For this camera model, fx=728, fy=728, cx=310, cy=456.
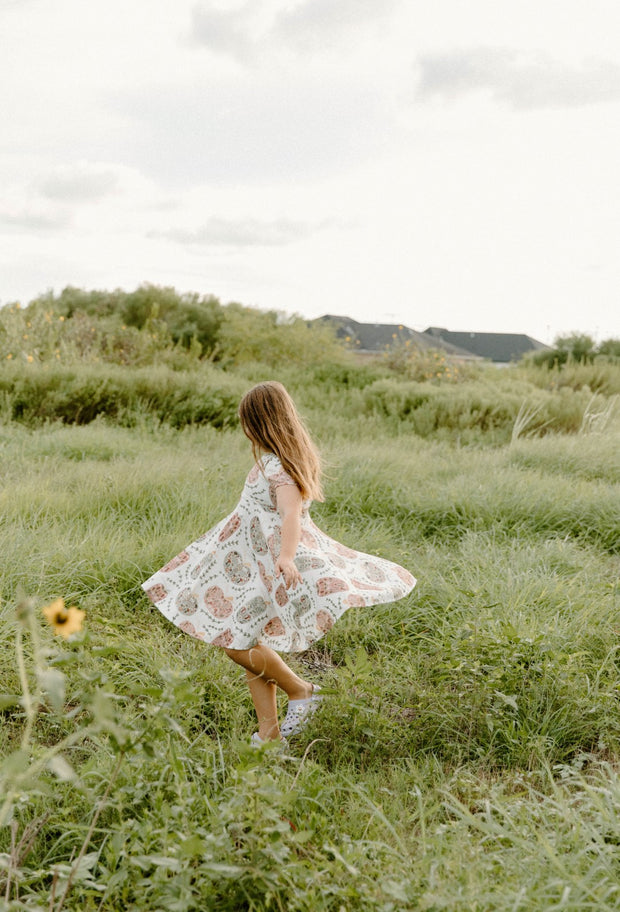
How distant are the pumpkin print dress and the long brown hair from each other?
5cm

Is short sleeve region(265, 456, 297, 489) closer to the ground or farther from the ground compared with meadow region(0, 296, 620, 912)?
farther from the ground

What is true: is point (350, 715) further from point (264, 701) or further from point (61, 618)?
point (61, 618)

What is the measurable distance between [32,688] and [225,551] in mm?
911

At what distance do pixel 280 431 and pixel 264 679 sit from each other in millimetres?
953

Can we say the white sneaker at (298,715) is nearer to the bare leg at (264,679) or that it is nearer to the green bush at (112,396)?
the bare leg at (264,679)

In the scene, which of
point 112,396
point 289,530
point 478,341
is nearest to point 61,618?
point 289,530

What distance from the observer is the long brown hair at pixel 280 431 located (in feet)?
9.36

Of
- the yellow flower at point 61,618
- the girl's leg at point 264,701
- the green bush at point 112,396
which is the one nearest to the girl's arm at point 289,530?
the girl's leg at point 264,701

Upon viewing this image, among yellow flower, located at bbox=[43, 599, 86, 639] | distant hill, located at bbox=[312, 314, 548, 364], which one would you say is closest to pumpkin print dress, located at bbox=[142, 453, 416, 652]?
yellow flower, located at bbox=[43, 599, 86, 639]

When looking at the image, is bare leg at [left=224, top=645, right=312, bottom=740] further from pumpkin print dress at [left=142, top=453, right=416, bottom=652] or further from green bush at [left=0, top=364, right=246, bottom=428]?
green bush at [left=0, top=364, right=246, bottom=428]

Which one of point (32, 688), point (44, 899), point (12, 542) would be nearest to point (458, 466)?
point (12, 542)

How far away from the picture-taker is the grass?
1.73m

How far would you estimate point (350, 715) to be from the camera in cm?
271

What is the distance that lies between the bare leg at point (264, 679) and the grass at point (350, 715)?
0.12 meters
